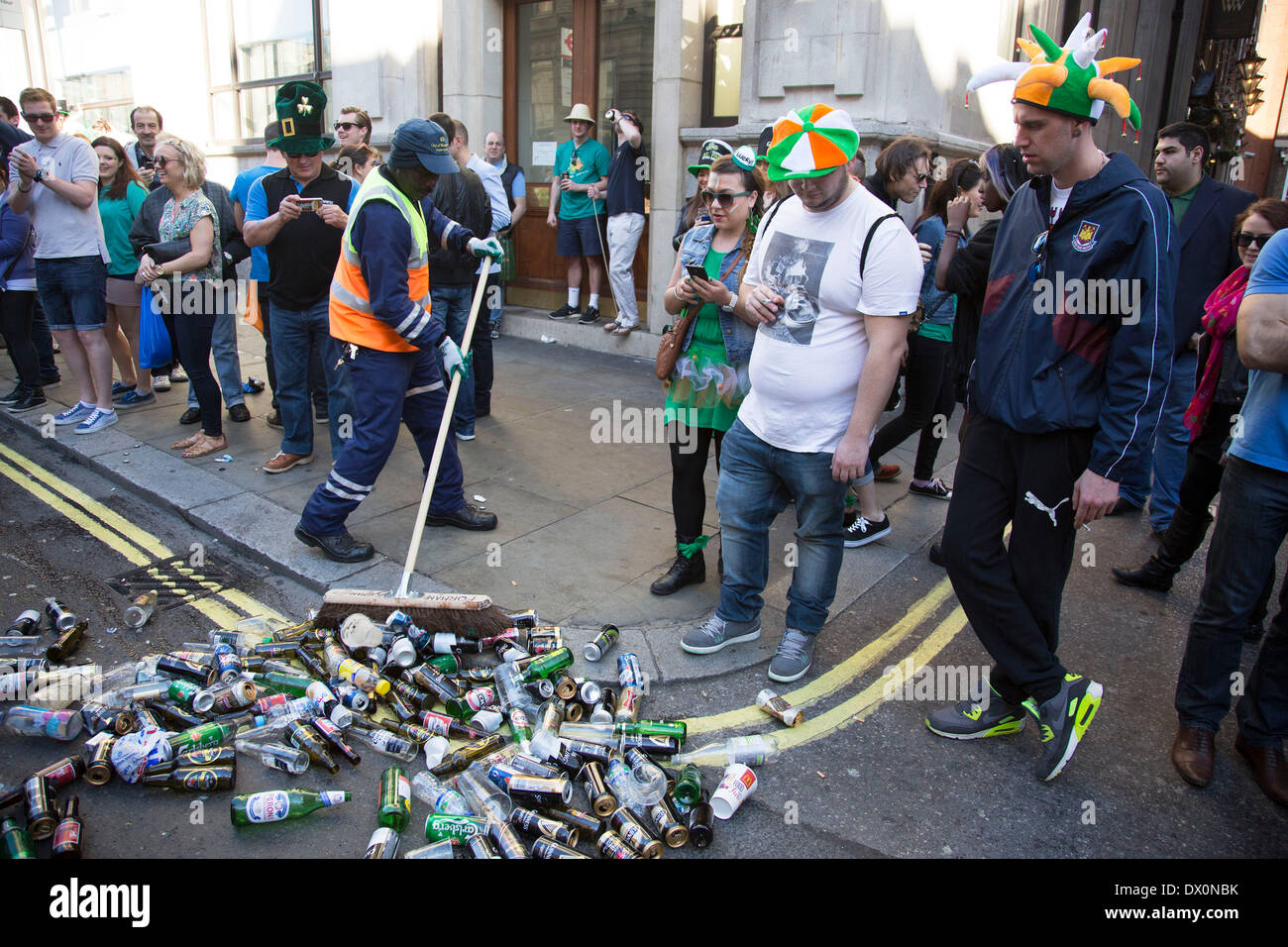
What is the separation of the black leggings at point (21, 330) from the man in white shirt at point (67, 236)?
1.82ft

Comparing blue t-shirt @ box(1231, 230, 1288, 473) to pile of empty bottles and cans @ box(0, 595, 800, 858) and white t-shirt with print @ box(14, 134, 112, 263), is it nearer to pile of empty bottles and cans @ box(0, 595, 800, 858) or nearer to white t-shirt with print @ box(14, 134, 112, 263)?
pile of empty bottles and cans @ box(0, 595, 800, 858)

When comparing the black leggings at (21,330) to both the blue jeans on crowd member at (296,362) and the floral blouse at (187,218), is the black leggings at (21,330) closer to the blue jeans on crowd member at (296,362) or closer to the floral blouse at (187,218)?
the floral blouse at (187,218)

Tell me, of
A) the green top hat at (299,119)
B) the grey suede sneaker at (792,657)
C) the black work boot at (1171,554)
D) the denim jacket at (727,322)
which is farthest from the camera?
the green top hat at (299,119)

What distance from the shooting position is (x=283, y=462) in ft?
19.7

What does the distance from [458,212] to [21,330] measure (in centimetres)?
402

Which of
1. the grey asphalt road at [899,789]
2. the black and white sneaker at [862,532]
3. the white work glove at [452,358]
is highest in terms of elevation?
the white work glove at [452,358]

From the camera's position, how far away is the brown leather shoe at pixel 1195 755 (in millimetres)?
3205

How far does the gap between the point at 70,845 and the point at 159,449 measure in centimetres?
439

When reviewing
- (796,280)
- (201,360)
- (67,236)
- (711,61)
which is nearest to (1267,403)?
(796,280)

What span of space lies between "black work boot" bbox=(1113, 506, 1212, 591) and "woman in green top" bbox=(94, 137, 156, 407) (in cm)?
766

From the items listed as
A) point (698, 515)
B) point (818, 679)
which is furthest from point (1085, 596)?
point (698, 515)

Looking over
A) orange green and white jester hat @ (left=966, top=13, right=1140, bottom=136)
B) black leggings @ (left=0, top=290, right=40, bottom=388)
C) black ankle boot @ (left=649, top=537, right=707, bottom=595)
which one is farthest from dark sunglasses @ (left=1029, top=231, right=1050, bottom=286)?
black leggings @ (left=0, top=290, right=40, bottom=388)

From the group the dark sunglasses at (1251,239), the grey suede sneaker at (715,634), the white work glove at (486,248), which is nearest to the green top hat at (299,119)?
the white work glove at (486,248)

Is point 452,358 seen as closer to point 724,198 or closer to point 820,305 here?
point 724,198
